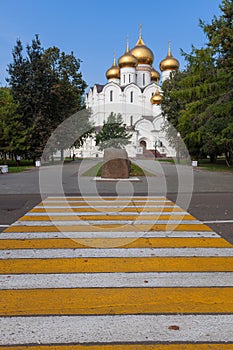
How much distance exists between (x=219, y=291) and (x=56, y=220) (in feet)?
14.1

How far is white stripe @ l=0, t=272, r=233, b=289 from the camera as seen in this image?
358cm

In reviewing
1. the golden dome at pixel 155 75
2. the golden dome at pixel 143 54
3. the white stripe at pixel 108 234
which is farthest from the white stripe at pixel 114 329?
the golden dome at pixel 155 75

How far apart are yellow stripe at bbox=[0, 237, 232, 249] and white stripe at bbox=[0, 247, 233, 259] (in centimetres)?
16

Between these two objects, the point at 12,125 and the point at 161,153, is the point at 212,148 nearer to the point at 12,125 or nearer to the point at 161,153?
the point at 12,125

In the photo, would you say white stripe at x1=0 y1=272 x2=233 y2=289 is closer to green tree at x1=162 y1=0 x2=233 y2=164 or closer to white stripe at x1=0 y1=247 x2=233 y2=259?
white stripe at x1=0 y1=247 x2=233 y2=259

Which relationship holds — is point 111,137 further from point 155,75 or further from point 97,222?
point 97,222

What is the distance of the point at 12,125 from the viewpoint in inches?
1266

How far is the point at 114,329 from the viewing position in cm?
270

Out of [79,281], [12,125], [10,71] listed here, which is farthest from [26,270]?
[10,71]

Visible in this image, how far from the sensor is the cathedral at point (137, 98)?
71.1 metres

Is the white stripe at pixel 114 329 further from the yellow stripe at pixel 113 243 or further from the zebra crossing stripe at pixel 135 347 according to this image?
the yellow stripe at pixel 113 243

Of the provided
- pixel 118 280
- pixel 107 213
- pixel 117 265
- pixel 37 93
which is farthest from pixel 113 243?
pixel 37 93

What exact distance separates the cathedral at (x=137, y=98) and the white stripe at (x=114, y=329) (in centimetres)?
6455

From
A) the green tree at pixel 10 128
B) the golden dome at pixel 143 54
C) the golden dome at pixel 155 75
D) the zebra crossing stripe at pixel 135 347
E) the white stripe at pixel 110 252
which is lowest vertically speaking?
the zebra crossing stripe at pixel 135 347
